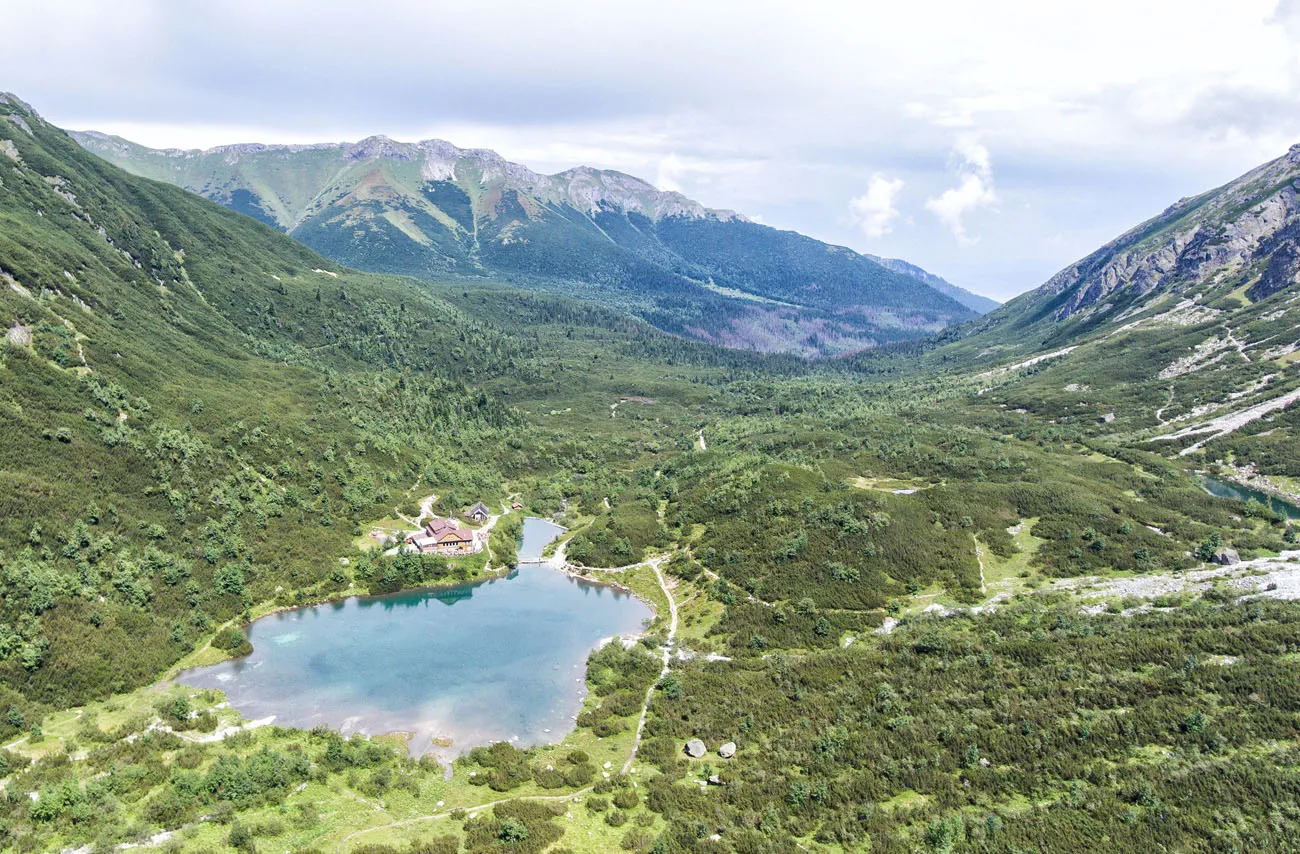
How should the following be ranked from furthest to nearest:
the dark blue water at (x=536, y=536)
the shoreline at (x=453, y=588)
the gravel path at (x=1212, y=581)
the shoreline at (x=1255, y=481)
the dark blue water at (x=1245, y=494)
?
the shoreline at (x=1255, y=481) < the dark blue water at (x=1245, y=494) < the dark blue water at (x=536, y=536) < the gravel path at (x=1212, y=581) < the shoreline at (x=453, y=588)

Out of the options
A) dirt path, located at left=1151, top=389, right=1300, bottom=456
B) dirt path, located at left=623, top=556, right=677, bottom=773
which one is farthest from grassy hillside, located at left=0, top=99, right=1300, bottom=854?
dirt path, located at left=1151, top=389, right=1300, bottom=456

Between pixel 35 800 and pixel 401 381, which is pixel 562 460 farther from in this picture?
pixel 35 800

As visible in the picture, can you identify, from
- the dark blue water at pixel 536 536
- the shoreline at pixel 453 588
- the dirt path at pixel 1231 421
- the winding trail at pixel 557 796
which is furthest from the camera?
the dirt path at pixel 1231 421

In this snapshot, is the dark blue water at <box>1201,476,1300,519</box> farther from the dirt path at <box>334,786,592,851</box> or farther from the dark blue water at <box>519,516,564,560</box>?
the dirt path at <box>334,786,592,851</box>

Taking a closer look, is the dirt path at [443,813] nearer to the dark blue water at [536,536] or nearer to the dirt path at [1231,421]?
the dark blue water at [536,536]

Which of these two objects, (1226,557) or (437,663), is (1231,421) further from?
(437,663)

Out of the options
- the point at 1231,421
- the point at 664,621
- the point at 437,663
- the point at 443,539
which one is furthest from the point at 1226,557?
the point at 1231,421

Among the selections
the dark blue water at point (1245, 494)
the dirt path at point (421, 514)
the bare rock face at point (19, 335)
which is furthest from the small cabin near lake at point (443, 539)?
the dark blue water at point (1245, 494)

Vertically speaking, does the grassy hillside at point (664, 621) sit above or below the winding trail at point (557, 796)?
above
